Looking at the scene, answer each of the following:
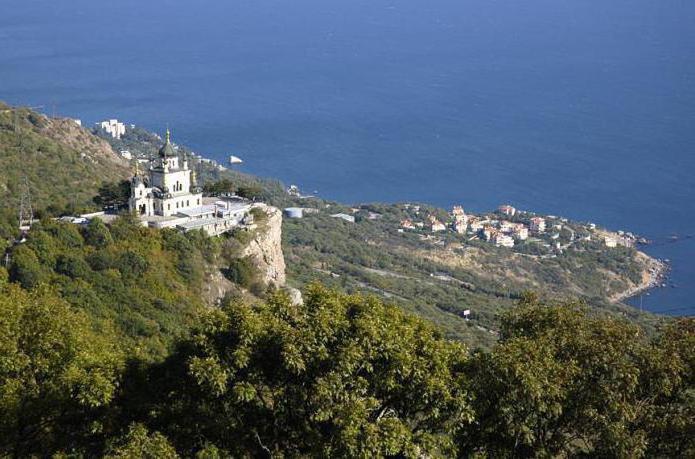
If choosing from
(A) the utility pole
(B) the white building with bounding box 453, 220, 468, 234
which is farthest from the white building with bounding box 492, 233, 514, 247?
(A) the utility pole

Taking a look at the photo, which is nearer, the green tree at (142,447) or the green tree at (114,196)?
the green tree at (142,447)

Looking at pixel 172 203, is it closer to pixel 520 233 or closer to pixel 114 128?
pixel 520 233

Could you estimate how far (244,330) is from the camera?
12.3 meters

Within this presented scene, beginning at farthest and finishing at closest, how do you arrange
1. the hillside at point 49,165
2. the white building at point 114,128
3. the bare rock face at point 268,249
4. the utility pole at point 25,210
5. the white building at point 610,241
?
1. the white building at point 114,128
2. the white building at point 610,241
3. the hillside at point 49,165
4. the bare rock face at point 268,249
5. the utility pole at point 25,210

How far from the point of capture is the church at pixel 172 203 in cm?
2897

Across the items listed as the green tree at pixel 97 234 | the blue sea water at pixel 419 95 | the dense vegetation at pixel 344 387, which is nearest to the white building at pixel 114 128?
the blue sea water at pixel 419 95

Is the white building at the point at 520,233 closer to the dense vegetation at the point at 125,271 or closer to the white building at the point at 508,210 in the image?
the white building at the point at 508,210

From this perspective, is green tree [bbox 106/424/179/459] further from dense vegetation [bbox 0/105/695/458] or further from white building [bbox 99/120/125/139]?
white building [bbox 99/120/125/139]

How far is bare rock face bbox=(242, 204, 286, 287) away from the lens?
29.6 metres

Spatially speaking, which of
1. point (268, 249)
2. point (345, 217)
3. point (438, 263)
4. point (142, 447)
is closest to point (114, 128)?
point (345, 217)

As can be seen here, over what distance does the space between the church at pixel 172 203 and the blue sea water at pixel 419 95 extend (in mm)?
34316

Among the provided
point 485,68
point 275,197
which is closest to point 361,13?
point 485,68

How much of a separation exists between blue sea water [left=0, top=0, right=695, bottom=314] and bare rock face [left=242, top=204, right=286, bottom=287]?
31.7 metres

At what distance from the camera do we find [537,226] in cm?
6650
